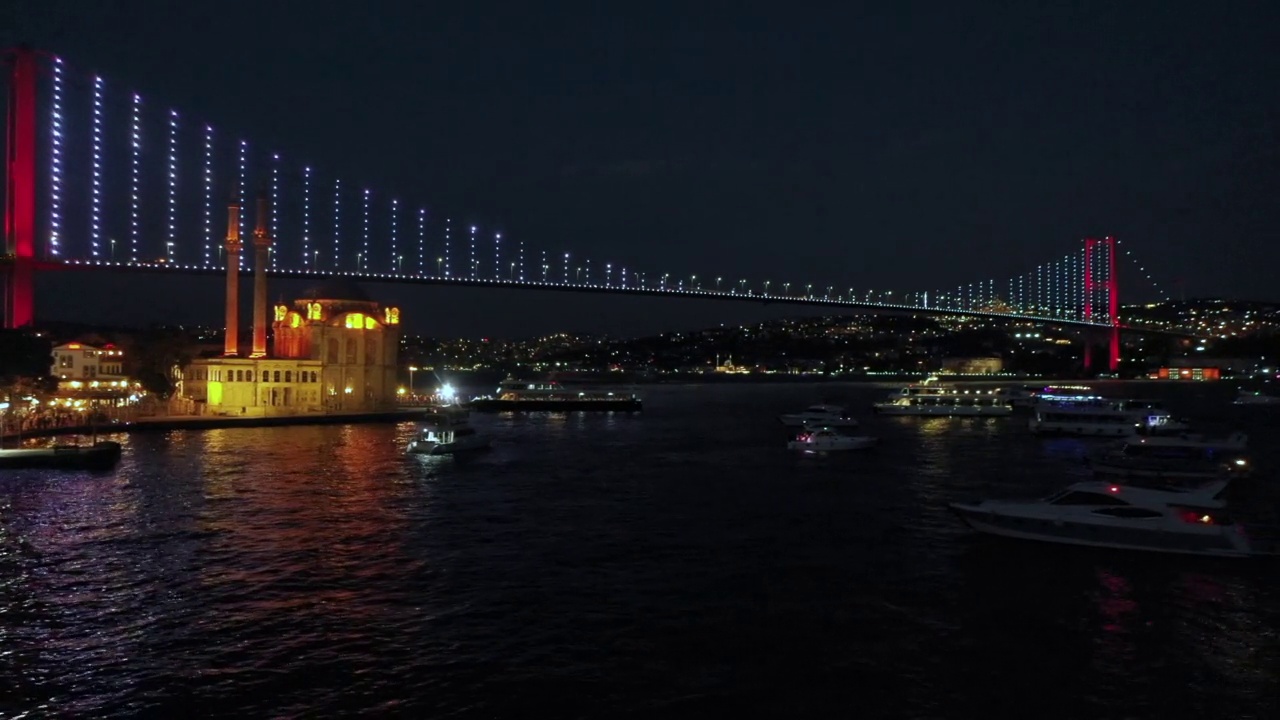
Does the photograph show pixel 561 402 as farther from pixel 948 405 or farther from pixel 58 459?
pixel 58 459

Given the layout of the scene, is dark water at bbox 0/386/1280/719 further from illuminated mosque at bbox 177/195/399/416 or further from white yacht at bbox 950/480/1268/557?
illuminated mosque at bbox 177/195/399/416

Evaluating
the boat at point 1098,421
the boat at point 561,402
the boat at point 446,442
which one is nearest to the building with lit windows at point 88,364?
the boat at point 561,402

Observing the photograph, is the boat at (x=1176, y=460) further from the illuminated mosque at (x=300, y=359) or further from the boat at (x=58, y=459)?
the illuminated mosque at (x=300, y=359)

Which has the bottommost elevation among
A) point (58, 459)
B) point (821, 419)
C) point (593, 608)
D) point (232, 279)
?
point (593, 608)

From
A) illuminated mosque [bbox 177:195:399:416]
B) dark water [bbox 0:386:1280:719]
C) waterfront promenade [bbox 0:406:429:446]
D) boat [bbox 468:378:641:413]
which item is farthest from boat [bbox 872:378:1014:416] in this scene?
dark water [bbox 0:386:1280:719]

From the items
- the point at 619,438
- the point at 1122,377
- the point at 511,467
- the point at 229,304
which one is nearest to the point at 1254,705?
the point at 511,467

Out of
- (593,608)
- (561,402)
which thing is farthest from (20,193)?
(593,608)

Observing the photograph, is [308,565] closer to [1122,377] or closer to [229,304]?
[229,304]
